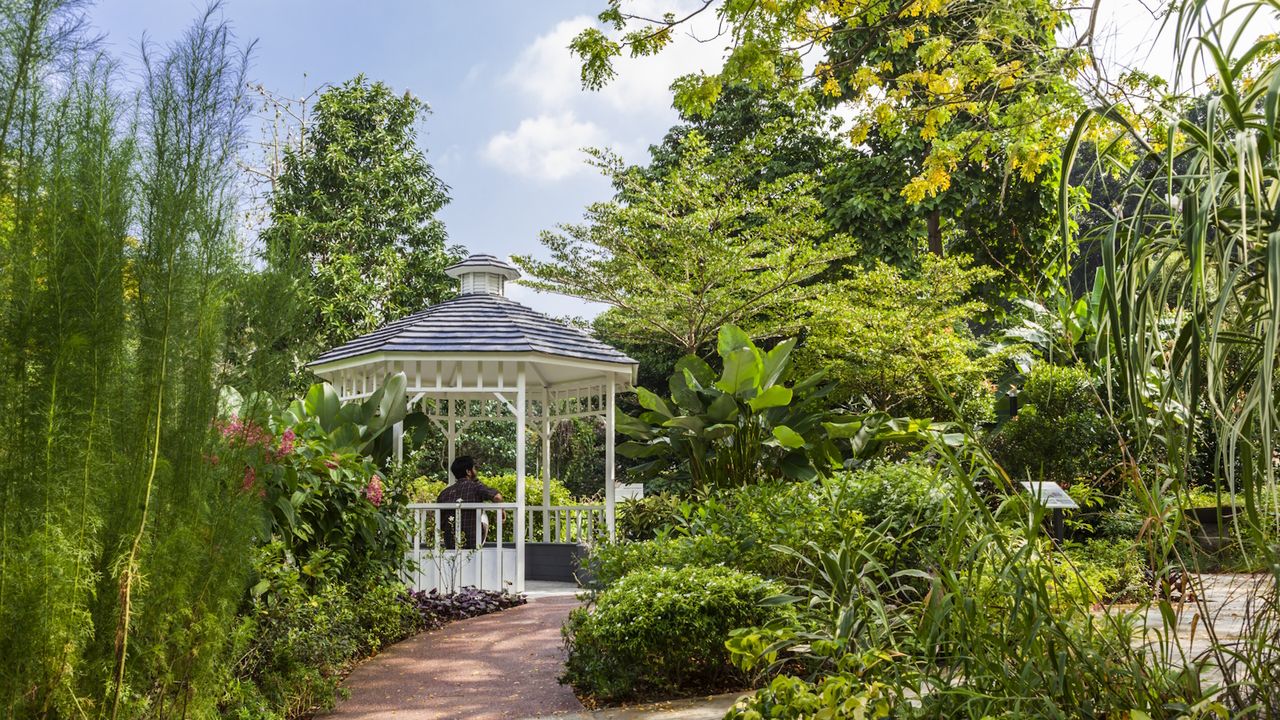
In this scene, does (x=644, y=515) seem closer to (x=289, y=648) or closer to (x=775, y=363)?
(x=775, y=363)

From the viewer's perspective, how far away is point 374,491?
671 centimetres

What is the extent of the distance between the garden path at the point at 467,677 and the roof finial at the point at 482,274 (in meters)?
4.61

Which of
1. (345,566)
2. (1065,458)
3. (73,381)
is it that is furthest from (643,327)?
(73,381)

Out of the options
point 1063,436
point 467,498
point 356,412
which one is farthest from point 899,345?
point 356,412

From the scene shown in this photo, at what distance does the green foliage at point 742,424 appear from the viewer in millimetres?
8336

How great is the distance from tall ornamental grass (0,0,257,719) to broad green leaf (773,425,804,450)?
212 inches

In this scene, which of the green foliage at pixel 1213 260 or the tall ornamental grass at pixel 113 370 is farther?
the tall ornamental grass at pixel 113 370

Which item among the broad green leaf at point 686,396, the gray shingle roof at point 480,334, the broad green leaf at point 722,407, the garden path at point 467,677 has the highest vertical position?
the gray shingle roof at point 480,334

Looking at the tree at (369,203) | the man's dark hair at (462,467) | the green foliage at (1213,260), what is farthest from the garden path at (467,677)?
the tree at (369,203)

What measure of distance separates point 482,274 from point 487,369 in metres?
1.13

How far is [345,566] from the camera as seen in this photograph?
6.20 meters

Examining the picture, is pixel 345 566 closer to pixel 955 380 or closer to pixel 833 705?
pixel 833 705

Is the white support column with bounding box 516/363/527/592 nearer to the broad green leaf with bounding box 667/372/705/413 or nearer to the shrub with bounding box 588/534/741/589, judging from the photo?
the broad green leaf with bounding box 667/372/705/413

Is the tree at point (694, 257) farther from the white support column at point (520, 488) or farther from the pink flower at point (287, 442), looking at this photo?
the pink flower at point (287, 442)
